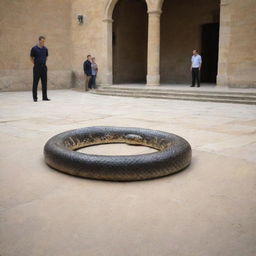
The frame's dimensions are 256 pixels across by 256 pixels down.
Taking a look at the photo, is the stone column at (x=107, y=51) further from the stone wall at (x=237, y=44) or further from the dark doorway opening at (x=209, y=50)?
the stone wall at (x=237, y=44)

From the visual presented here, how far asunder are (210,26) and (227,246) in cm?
1644

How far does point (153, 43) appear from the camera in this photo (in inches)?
526

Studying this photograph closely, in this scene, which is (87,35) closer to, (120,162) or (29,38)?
(29,38)

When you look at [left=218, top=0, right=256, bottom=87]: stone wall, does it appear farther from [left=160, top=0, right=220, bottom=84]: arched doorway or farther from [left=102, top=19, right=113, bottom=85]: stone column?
[left=102, top=19, right=113, bottom=85]: stone column

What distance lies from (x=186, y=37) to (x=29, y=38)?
314 inches

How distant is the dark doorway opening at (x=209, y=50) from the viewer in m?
16.7

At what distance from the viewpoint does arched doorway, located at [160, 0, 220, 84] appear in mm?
16328

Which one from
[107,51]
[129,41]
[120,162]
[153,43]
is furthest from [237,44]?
[120,162]

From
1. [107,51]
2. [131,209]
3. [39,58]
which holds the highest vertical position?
[107,51]

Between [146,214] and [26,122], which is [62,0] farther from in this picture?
[146,214]

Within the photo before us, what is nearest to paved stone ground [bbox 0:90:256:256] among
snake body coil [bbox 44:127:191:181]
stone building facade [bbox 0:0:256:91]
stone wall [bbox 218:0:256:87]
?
snake body coil [bbox 44:127:191:181]

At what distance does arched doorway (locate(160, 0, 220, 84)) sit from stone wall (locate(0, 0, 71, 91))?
17.7ft

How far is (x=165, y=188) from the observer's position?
2568mm

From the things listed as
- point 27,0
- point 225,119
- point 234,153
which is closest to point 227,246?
point 234,153
